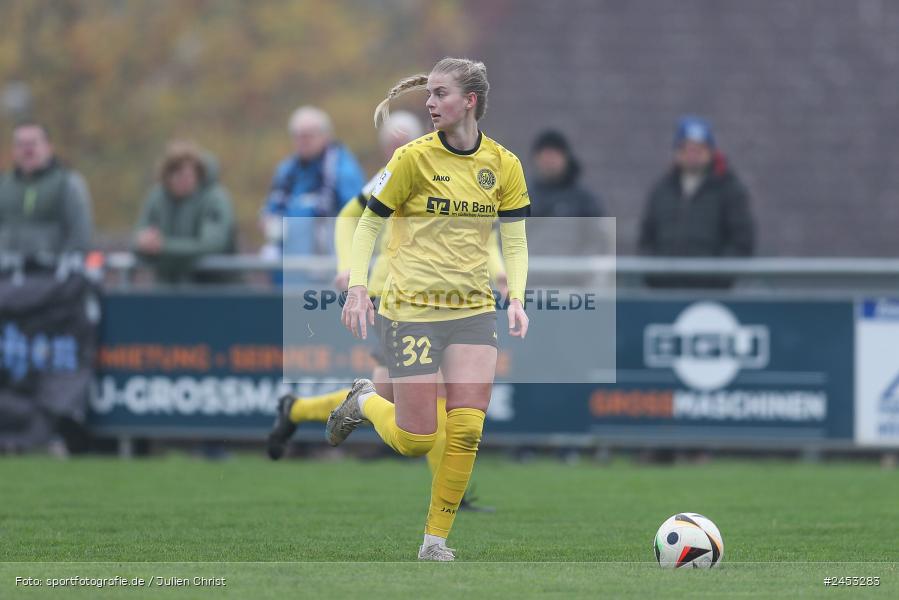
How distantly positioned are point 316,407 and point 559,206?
14.0 ft

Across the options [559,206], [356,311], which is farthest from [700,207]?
[356,311]

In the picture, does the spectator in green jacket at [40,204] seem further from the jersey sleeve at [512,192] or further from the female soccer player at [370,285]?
the jersey sleeve at [512,192]

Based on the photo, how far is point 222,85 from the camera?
27188 millimetres

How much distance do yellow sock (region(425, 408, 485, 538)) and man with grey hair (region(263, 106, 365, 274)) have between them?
5.73 m

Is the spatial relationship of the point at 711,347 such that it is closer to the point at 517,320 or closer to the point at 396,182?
the point at 517,320

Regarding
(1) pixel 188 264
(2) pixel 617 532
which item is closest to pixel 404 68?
(1) pixel 188 264

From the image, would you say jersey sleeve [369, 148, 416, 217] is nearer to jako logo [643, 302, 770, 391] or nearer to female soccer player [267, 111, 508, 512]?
female soccer player [267, 111, 508, 512]

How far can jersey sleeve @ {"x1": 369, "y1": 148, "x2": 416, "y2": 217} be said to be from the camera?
788cm

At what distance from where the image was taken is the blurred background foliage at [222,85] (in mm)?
26359

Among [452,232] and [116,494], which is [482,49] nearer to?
[116,494]

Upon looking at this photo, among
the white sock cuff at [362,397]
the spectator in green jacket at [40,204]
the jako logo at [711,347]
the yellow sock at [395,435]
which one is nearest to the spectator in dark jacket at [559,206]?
the jako logo at [711,347]

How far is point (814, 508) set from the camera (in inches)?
411

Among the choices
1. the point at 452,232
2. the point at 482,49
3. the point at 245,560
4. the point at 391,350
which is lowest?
the point at 245,560

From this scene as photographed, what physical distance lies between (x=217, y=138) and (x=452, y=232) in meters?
19.6
